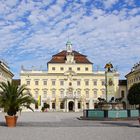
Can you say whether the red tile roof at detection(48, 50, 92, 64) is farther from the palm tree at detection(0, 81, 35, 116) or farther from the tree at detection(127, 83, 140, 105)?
the palm tree at detection(0, 81, 35, 116)

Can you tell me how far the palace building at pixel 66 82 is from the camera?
299 ft

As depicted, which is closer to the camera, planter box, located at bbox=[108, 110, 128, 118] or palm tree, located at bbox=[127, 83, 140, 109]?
planter box, located at bbox=[108, 110, 128, 118]

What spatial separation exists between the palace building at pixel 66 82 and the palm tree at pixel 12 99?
66469 mm

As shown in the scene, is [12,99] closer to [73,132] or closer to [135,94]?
[73,132]

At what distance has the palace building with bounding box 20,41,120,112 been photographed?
91.2m

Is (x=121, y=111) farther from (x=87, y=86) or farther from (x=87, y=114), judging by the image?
(x=87, y=86)

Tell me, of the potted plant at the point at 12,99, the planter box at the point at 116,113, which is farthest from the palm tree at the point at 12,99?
the planter box at the point at 116,113

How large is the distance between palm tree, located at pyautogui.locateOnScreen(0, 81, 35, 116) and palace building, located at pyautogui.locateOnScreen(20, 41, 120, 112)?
66.5 metres

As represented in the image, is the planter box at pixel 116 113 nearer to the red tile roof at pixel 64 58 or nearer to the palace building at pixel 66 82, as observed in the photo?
the palace building at pixel 66 82

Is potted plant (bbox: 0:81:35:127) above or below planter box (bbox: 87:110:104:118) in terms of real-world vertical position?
above

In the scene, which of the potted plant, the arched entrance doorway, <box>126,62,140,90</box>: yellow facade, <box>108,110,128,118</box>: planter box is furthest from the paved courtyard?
the arched entrance doorway

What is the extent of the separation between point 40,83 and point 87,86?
39.8ft

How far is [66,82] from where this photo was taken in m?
92.7

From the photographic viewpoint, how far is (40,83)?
303ft
